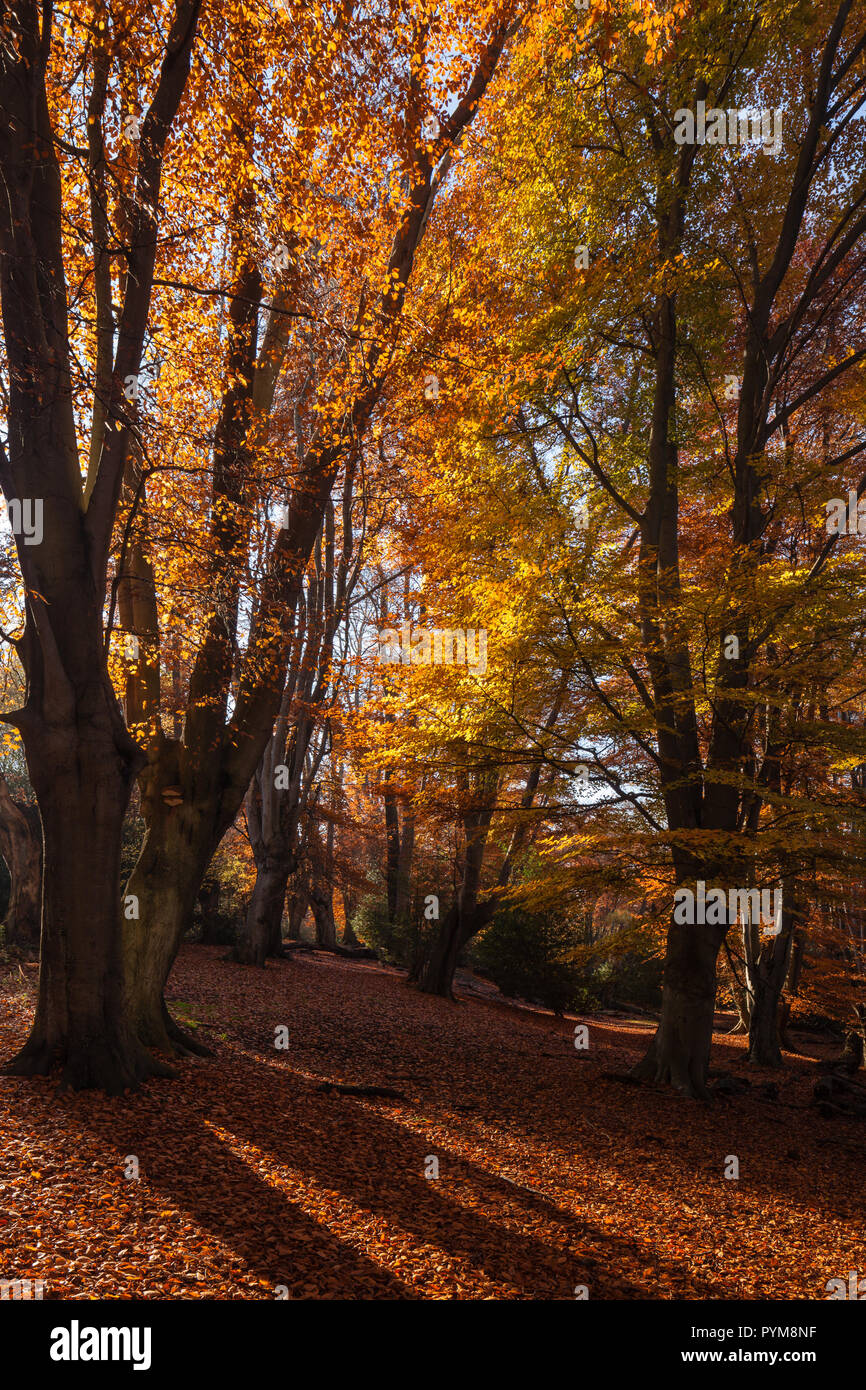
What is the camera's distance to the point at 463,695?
729 cm

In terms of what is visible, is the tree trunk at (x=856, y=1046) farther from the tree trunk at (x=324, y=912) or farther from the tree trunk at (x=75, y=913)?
the tree trunk at (x=75, y=913)

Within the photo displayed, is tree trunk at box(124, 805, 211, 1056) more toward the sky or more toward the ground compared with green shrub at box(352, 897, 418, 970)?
more toward the sky

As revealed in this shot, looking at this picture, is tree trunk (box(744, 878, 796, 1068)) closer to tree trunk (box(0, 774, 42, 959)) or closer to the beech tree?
the beech tree

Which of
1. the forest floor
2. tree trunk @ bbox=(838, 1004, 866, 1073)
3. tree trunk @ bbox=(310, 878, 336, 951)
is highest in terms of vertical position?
the forest floor

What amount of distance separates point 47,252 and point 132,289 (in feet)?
1.86

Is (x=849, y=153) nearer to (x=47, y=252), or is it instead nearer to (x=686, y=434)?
(x=686, y=434)

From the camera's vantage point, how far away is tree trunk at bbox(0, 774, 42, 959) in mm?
11565

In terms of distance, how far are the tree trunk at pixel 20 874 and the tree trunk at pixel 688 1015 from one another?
32.0 feet

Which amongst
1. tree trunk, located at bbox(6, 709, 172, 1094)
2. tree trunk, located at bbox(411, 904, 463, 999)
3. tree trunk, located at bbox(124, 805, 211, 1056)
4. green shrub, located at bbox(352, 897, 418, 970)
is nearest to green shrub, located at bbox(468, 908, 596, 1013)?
green shrub, located at bbox(352, 897, 418, 970)

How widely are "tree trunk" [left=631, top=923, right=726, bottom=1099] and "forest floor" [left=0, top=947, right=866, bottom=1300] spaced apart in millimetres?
431

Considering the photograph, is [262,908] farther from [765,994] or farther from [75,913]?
[765,994]

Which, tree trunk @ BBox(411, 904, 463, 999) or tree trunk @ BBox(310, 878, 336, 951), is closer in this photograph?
tree trunk @ BBox(411, 904, 463, 999)

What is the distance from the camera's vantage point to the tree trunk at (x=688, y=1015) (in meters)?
8.45

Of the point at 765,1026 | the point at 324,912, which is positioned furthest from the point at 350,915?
the point at 765,1026
